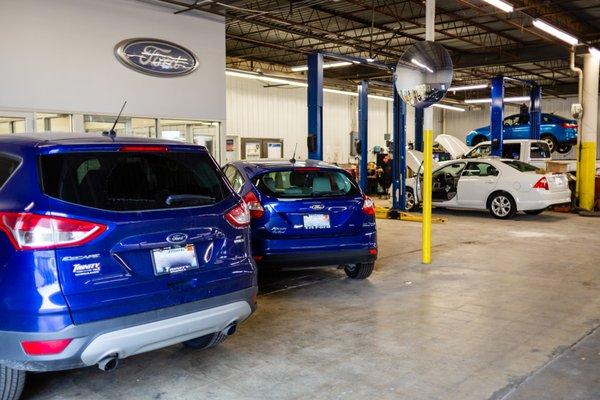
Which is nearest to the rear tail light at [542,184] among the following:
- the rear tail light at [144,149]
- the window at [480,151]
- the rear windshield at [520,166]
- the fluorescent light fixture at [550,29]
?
the rear windshield at [520,166]

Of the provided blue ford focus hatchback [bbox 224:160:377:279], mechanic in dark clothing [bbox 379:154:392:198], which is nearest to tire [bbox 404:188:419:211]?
mechanic in dark clothing [bbox 379:154:392:198]

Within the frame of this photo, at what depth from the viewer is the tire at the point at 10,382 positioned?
125 inches

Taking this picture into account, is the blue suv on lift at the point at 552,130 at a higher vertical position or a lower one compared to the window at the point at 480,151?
higher

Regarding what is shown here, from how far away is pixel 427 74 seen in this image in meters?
7.66

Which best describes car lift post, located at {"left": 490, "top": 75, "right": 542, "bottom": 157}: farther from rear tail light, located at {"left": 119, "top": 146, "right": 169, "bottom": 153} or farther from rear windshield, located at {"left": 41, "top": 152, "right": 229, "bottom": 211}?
rear tail light, located at {"left": 119, "top": 146, "right": 169, "bottom": 153}

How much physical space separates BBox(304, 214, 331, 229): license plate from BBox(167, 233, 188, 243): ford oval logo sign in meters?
2.43

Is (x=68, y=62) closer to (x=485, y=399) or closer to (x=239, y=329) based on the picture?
(x=239, y=329)

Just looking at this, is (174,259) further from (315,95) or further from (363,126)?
(363,126)

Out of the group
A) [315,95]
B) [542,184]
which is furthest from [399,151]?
[542,184]

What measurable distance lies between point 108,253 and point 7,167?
0.85 meters

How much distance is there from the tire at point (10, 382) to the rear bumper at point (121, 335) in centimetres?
23

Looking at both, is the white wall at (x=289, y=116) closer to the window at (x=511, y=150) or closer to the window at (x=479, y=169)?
the window at (x=511, y=150)

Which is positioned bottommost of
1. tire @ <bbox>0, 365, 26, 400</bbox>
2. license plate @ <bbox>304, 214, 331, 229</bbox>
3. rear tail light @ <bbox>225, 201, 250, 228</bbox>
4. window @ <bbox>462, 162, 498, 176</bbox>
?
tire @ <bbox>0, 365, 26, 400</bbox>

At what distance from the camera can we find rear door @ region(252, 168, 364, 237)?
18.4ft
